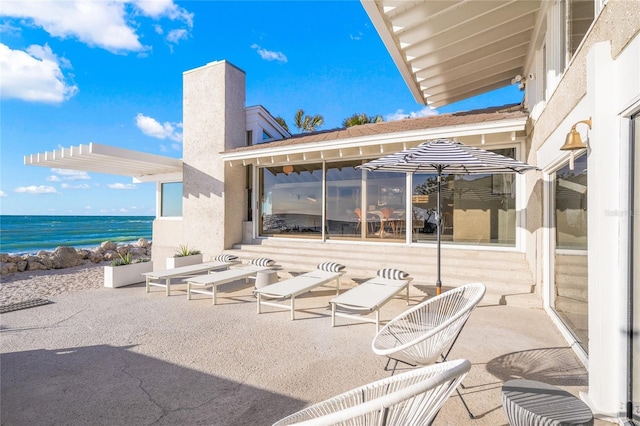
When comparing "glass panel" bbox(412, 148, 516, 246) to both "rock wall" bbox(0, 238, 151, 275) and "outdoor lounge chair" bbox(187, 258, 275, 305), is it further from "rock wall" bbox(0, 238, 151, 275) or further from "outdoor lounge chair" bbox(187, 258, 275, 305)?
"rock wall" bbox(0, 238, 151, 275)

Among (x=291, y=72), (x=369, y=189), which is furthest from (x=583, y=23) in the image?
(x=291, y=72)

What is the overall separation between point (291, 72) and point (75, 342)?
2633 cm

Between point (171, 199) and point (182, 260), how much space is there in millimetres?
4359

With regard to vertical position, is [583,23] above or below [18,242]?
above

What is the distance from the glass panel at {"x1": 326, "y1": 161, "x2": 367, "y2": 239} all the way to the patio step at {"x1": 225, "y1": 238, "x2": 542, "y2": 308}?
55 centimetres

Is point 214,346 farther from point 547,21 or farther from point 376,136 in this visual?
point 547,21

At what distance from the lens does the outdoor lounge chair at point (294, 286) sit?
601 centimetres

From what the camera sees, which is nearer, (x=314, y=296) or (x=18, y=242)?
(x=314, y=296)

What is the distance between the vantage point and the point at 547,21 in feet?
19.4

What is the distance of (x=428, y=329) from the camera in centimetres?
388

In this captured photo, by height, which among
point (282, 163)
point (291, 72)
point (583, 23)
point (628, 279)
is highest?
point (291, 72)

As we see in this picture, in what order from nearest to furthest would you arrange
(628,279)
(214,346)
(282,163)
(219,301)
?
(628,279) < (214,346) < (219,301) < (282,163)

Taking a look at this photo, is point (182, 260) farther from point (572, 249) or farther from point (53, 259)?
point (53, 259)

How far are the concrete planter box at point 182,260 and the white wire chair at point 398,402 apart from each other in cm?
904
